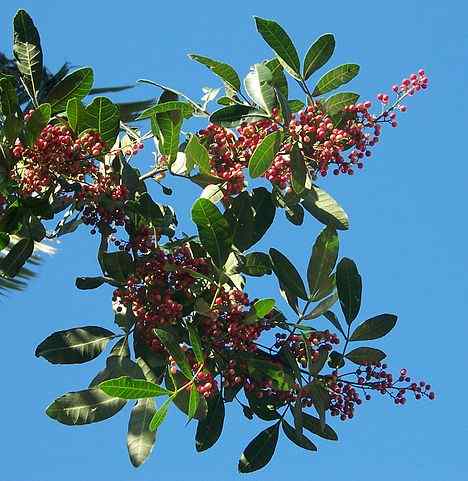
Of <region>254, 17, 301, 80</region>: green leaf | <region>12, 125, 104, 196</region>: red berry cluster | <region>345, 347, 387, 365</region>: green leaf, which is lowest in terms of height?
<region>12, 125, 104, 196</region>: red berry cluster

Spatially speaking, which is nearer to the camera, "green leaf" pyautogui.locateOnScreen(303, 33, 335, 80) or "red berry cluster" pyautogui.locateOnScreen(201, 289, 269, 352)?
"red berry cluster" pyautogui.locateOnScreen(201, 289, 269, 352)

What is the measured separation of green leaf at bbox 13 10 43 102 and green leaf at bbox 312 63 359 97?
0.67 metres

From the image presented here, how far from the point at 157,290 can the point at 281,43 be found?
65cm

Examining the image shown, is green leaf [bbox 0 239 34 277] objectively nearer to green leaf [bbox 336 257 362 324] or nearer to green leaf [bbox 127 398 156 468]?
green leaf [bbox 127 398 156 468]

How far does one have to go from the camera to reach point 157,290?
234 cm

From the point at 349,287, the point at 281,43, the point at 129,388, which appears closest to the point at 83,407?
the point at 129,388

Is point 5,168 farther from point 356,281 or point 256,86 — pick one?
point 356,281

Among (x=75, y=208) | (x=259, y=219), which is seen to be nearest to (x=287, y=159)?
(x=259, y=219)

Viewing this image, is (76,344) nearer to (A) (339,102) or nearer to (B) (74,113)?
(B) (74,113)

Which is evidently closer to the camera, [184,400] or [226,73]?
[184,400]

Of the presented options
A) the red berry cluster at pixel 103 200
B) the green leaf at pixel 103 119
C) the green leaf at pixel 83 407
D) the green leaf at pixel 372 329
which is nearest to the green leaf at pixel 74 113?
the green leaf at pixel 103 119

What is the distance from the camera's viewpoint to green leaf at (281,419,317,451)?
2.50m

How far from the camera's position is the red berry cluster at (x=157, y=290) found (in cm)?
232

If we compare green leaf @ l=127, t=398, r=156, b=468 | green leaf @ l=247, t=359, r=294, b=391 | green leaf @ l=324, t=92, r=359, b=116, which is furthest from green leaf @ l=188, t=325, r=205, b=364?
green leaf @ l=324, t=92, r=359, b=116
